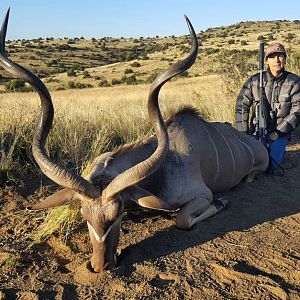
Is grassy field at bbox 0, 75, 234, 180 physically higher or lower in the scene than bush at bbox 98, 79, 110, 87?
higher

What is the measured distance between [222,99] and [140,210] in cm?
683

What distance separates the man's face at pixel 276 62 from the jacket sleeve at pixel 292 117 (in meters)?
0.37

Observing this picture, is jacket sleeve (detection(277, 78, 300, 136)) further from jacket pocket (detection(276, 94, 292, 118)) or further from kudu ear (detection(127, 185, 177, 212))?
kudu ear (detection(127, 185, 177, 212))

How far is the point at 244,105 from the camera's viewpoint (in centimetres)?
802

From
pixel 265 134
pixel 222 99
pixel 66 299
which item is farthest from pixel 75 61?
pixel 66 299

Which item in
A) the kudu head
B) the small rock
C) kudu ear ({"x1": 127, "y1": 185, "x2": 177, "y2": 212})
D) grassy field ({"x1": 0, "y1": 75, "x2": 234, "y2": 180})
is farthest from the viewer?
grassy field ({"x1": 0, "y1": 75, "x2": 234, "y2": 180})

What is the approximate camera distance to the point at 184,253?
445 centimetres

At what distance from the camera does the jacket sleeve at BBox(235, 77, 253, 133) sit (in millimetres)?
7957

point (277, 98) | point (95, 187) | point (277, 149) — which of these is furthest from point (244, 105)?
point (95, 187)

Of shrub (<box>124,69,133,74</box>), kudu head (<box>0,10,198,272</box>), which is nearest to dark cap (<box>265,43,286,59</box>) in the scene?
kudu head (<box>0,10,198,272</box>)

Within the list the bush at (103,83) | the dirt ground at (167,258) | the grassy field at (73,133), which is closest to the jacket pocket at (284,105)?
the grassy field at (73,133)

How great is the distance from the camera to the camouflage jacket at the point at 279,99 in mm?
7547

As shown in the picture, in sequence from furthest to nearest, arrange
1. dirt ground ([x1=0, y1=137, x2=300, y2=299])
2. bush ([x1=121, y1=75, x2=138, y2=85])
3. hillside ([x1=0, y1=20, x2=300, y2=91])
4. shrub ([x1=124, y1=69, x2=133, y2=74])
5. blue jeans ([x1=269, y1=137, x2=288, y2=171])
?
shrub ([x1=124, y1=69, x2=133, y2=74]), hillside ([x1=0, y1=20, x2=300, y2=91]), bush ([x1=121, y1=75, x2=138, y2=85]), blue jeans ([x1=269, y1=137, x2=288, y2=171]), dirt ground ([x1=0, y1=137, x2=300, y2=299])

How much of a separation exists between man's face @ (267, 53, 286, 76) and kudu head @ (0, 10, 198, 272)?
356cm
